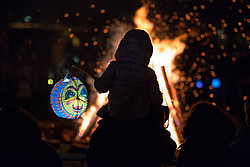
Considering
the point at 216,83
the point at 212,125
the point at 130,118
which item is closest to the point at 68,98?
the point at 130,118

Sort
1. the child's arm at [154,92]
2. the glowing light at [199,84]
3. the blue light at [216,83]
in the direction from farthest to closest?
the blue light at [216,83] < the glowing light at [199,84] < the child's arm at [154,92]

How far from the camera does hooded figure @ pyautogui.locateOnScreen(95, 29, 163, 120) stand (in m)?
3.27

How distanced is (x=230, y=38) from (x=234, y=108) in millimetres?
2805

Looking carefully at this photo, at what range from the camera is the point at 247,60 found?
14570 millimetres

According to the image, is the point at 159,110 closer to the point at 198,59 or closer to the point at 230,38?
the point at 198,59

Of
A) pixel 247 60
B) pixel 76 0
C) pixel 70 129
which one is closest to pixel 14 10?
pixel 76 0

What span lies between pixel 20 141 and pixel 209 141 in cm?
167

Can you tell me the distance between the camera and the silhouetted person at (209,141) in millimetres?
3084

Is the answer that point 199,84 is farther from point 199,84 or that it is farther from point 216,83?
point 216,83

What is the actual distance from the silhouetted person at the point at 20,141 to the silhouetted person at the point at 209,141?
4.27 ft

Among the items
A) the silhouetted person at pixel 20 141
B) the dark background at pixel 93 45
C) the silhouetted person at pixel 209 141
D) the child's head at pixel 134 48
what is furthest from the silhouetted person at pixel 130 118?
the dark background at pixel 93 45

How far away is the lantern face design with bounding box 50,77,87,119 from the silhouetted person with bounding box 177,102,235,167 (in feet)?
4.37

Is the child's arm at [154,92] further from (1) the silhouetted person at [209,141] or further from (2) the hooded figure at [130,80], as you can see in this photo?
(1) the silhouetted person at [209,141]

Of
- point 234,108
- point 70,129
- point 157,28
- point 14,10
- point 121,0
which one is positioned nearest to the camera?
point 157,28
